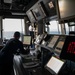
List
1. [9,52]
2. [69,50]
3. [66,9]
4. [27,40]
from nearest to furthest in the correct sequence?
[69,50] → [66,9] → [9,52] → [27,40]

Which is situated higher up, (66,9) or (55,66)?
(66,9)

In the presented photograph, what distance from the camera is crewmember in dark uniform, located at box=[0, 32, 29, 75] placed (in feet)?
13.5

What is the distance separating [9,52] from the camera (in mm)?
4129

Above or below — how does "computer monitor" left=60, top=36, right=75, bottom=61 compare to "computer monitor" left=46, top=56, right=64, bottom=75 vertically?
above

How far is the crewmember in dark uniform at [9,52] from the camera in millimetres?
4102

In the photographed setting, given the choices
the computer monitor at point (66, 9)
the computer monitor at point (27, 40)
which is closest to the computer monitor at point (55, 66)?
the computer monitor at point (66, 9)

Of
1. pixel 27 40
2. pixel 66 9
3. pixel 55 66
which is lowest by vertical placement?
pixel 55 66

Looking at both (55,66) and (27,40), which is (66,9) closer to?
(55,66)

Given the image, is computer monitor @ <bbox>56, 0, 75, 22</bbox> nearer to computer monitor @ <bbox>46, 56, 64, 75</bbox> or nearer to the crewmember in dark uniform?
computer monitor @ <bbox>46, 56, 64, 75</bbox>

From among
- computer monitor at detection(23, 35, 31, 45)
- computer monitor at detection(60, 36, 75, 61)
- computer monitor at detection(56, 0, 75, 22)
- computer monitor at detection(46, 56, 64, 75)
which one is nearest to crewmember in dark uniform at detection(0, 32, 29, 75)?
computer monitor at detection(23, 35, 31, 45)

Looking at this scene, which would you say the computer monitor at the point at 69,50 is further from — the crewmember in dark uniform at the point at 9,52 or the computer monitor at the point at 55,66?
the crewmember in dark uniform at the point at 9,52

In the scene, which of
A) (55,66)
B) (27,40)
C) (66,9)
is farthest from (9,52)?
(66,9)

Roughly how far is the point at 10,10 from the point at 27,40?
342cm

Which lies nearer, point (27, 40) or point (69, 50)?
point (69, 50)
